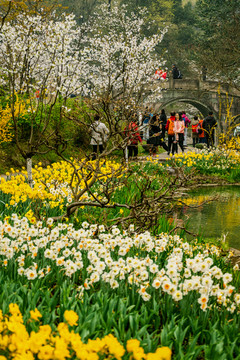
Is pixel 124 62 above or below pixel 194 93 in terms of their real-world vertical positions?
below

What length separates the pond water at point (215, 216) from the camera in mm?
6527

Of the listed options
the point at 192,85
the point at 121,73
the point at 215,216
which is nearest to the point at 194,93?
the point at 192,85

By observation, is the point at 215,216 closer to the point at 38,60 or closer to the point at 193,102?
the point at 38,60

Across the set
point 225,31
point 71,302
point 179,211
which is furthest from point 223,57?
point 71,302

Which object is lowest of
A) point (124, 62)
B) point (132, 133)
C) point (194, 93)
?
point (132, 133)

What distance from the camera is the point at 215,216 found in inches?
310

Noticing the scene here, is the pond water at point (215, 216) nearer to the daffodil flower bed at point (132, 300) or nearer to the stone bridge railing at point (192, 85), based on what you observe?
the daffodil flower bed at point (132, 300)

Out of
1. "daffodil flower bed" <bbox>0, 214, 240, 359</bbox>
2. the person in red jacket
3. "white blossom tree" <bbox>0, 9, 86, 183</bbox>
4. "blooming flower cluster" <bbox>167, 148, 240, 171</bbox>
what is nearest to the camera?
"daffodil flower bed" <bbox>0, 214, 240, 359</bbox>

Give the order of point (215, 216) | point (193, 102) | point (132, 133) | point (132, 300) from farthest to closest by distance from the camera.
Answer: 1. point (193, 102)
2. point (215, 216)
3. point (132, 133)
4. point (132, 300)

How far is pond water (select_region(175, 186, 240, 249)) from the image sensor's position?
6527 millimetres

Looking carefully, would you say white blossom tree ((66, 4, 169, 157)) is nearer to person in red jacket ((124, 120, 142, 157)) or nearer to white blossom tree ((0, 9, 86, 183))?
person in red jacket ((124, 120, 142, 157))

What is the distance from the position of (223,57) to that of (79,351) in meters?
25.3

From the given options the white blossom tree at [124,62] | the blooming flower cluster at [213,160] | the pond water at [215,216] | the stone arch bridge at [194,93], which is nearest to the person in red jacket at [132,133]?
the pond water at [215,216]

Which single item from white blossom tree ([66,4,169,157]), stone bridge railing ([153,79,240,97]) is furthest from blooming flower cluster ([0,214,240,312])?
stone bridge railing ([153,79,240,97])
